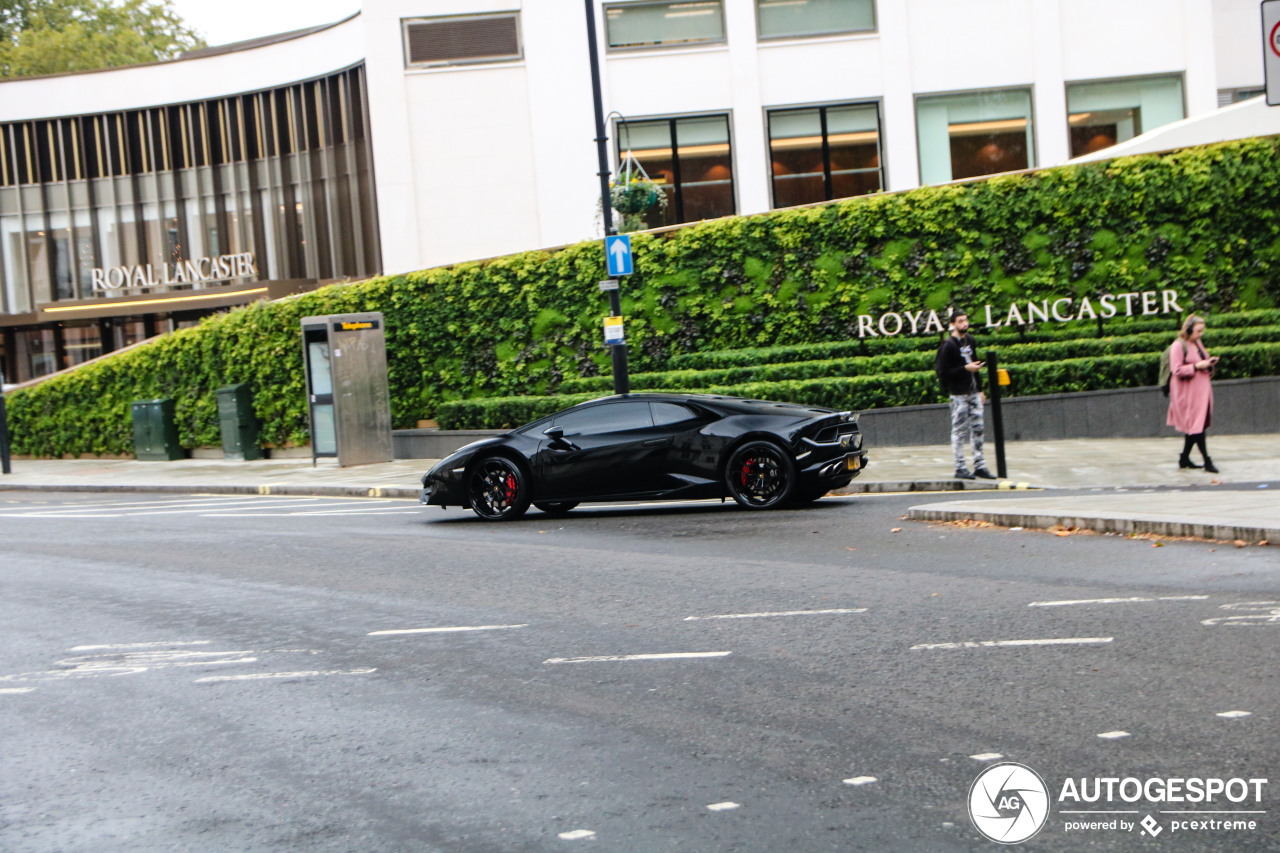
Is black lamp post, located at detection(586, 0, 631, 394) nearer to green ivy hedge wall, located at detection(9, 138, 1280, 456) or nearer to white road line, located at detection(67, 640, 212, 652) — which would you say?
green ivy hedge wall, located at detection(9, 138, 1280, 456)

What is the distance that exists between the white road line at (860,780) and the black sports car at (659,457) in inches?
339

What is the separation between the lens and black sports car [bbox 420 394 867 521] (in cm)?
1355

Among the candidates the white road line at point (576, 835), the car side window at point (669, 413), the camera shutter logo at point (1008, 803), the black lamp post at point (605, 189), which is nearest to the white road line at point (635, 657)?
the camera shutter logo at point (1008, 803)

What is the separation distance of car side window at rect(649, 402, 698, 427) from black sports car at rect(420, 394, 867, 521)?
1 centimetres

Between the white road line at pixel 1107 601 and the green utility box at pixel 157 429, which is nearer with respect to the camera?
the white road line at pixel 1107 601

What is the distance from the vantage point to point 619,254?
19.6 meters

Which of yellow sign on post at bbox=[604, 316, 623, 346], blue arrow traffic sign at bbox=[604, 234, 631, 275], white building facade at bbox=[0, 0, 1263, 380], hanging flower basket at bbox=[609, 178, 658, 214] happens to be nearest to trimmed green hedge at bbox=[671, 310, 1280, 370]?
hanging flower basket at bbox=[609, 178, 658, 214]

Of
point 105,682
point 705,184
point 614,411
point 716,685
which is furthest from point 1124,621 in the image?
point 705,184

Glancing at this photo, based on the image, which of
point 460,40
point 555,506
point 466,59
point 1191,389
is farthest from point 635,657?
point 460,40

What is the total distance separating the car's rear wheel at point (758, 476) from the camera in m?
13.6

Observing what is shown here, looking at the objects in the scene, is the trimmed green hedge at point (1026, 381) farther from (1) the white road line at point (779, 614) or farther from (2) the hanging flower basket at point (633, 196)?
(1) the white road line at point (779, 614)

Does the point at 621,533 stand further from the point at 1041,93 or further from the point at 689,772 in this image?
the point at 1041,93

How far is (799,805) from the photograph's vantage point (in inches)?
184

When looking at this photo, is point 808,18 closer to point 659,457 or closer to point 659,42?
point 659,42
